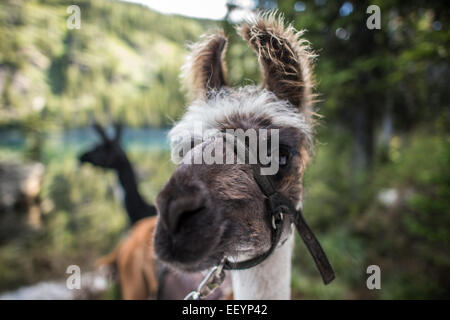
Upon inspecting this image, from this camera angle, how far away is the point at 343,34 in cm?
517

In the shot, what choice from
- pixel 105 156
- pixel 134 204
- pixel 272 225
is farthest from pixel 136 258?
pixel 105 156

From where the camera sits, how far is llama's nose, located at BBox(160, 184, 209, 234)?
1.03 meters

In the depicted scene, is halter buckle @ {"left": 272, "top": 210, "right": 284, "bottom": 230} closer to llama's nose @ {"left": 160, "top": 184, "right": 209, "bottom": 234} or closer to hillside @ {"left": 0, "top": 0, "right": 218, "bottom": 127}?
llama's nose @ {"left": 160, "top": 184, "right": 209, "bottom": 234}

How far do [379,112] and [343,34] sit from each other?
10.8 ft

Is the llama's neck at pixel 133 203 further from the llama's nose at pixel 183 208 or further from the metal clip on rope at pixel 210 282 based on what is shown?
the llama's nose at pixel 183 208

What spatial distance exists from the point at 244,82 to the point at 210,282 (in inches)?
66.0

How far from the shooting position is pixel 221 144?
1351 mm

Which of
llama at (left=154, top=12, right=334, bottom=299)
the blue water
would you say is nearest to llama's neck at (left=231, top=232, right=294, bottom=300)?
llama at (left=154, top=12, right=334, bottom=299)

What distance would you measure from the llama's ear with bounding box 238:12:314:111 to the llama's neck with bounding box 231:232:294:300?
3.37 feet

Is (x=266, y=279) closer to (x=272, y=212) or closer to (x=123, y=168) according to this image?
(x=272, y=212)

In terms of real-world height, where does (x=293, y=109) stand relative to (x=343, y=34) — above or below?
below

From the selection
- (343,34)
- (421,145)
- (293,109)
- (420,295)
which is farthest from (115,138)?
(421,145)
